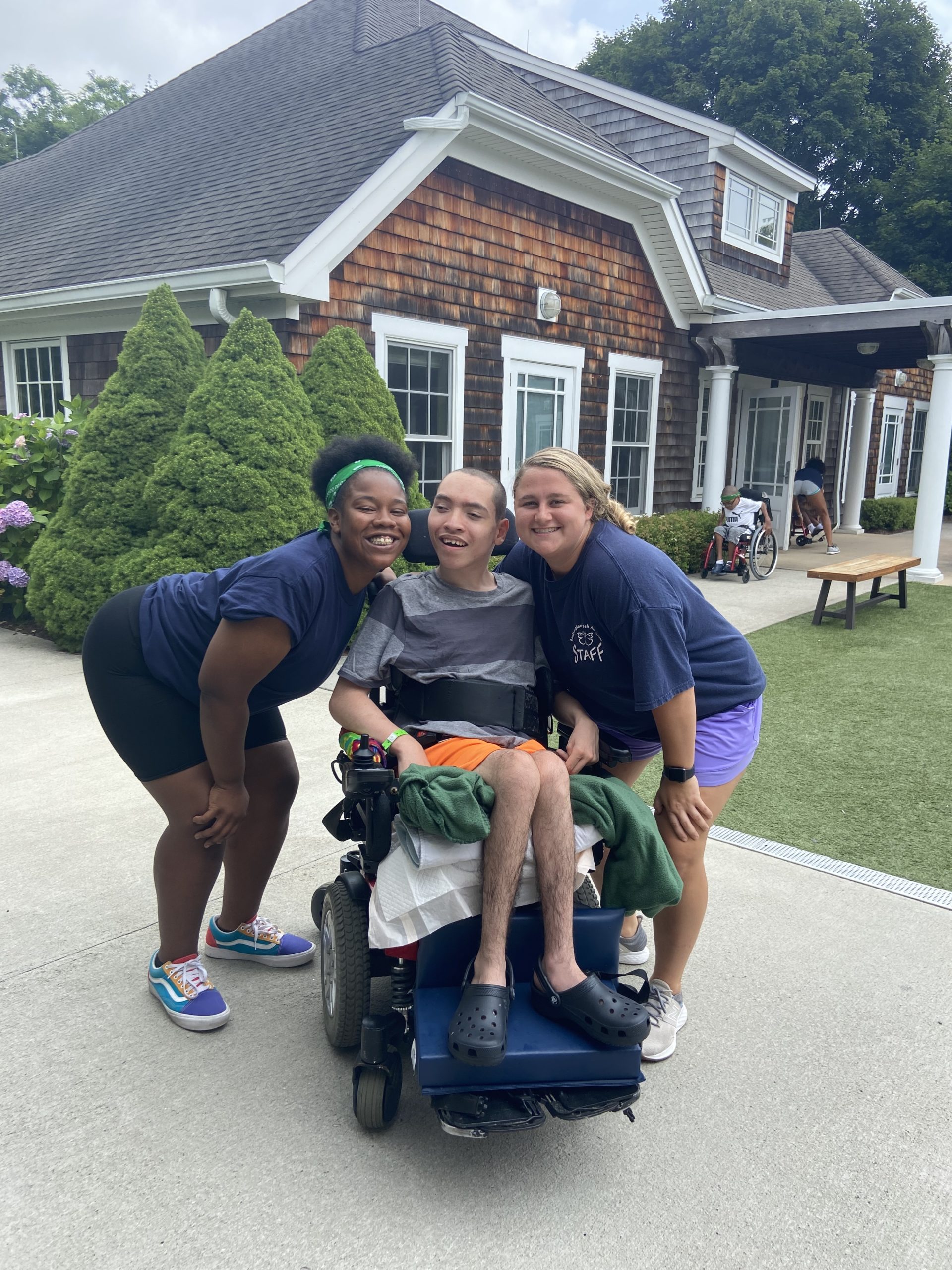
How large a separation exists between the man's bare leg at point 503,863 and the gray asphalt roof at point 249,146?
19.9 ft

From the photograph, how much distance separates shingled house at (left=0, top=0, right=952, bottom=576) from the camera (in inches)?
304

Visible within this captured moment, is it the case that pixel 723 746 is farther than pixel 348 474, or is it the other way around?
pixel 723 746

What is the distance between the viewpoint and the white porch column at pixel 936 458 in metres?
10.2

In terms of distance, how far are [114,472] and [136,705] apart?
487 cm

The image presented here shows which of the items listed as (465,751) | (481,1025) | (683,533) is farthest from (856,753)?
(683,533)

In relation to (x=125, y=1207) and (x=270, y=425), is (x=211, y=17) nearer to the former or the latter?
(x=270, y=425)

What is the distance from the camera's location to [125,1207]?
186cm

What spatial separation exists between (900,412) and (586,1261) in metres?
20.8

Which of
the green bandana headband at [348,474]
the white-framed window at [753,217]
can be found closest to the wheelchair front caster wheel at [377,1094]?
the green bandana headband at [348,474]

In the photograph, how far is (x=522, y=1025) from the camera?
6.42 feet

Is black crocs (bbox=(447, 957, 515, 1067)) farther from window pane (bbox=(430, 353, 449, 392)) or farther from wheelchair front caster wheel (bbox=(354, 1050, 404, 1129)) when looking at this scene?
window pane (bbox=(430, 353, 449, 392))

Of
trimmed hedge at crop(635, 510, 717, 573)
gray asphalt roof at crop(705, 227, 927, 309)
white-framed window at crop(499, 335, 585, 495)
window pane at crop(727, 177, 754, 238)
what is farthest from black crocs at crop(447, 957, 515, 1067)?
window pane at crop(727, 177, 754, 238)

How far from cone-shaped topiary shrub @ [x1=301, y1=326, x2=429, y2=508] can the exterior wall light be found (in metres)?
2.76

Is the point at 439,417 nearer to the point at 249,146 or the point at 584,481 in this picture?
the point at 249,146
